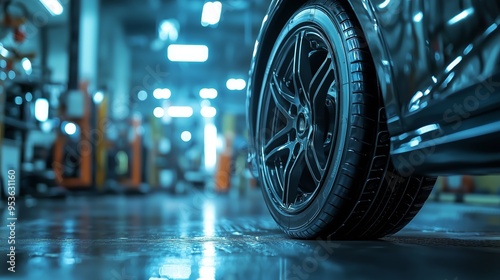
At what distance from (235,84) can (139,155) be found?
739 cm

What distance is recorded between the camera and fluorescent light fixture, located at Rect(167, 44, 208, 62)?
17.4 m

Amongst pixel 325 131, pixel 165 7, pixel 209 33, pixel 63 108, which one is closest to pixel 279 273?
pixel 325 131

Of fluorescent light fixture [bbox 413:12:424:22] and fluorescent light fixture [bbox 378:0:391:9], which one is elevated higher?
fluorescent light fixture [bbox 378:0:391:9]

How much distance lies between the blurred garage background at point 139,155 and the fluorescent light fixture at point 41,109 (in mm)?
28

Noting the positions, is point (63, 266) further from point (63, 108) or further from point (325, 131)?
point (63, 108)

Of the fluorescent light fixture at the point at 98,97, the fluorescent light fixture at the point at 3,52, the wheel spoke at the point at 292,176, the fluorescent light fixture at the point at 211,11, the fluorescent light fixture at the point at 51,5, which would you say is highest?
the fluorescent light fixture at the point at 211,11

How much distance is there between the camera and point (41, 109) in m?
7.64

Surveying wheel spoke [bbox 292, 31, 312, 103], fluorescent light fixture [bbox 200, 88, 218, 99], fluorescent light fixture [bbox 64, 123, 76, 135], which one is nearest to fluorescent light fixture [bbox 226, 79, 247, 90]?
fluorescent light fixture [bbox 200, 88, 218, 99]

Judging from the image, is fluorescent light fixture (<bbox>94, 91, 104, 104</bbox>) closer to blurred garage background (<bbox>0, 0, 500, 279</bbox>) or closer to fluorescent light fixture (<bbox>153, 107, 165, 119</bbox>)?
blurred garage background (<bbox>0, 0, 500, 279</bbox>)

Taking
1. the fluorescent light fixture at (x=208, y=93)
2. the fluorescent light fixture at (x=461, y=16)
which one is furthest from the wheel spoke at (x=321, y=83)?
the fluorescent light fixture at (x=208, y=93)

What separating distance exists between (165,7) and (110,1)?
1730 millimetres

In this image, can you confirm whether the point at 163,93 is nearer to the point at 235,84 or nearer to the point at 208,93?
the point at 208,93

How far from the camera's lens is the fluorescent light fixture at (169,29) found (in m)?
16.3

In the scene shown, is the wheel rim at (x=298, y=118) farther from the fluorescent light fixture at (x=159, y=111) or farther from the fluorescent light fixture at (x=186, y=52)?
the fluorescent light fixture at (x=159, y=111)
